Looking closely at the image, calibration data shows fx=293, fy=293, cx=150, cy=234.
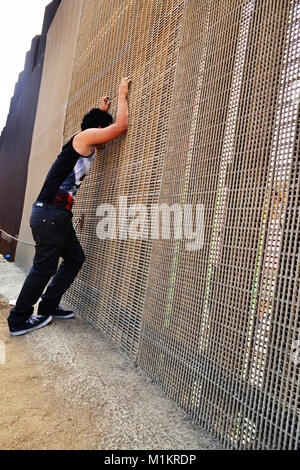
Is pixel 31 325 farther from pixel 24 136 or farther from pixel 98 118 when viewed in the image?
pixel 24 136

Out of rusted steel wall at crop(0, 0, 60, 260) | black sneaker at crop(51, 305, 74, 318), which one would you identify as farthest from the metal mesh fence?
rusted steel wall at crop(0, 0, 60, 260)

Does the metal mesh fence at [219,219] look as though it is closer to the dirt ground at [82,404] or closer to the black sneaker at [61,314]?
the dirt ground at [82,404]

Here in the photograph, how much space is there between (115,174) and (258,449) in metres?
2.03

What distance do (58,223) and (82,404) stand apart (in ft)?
4.17

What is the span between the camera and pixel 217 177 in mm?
1371

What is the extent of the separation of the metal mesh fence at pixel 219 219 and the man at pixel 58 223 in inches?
9.7

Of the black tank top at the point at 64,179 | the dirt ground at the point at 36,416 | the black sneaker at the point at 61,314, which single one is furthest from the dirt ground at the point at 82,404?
the black tank top at the point at 64,179

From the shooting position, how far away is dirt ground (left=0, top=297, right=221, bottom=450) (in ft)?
3.62

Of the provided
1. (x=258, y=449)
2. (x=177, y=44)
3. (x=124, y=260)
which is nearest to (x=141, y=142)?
(x=177, y=44)

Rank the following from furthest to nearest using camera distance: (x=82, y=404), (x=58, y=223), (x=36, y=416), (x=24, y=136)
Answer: (x=24, y=136)
(x=58, y=223)
(x=82, y=404)
(x=36, y=416)

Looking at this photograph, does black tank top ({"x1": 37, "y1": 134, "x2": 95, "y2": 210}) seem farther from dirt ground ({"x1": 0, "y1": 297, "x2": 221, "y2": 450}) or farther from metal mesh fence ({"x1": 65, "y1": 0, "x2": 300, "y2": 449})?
dirt ground ({"x1": 0, "y1": 297, "x2": 221, "y2": 450})

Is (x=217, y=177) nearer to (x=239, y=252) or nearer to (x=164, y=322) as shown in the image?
(x=239, y=252)

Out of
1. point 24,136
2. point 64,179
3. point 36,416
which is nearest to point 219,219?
point 36,416

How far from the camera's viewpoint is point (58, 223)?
2.19 meters
